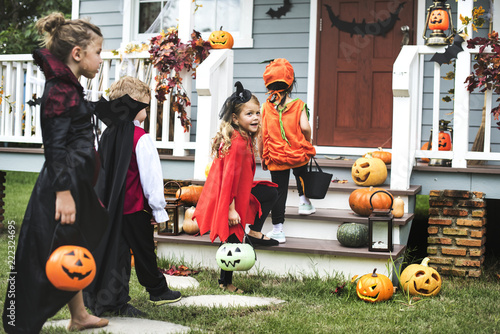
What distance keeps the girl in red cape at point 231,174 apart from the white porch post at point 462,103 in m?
1.94

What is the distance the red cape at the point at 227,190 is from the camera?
4.00 m

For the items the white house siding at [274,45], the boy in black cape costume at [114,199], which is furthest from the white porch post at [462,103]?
the boy in black cape costume at [114,199]

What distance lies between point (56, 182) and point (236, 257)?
4.91ft

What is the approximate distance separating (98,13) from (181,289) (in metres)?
5.48

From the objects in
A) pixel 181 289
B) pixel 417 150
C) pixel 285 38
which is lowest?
pixel 181 289

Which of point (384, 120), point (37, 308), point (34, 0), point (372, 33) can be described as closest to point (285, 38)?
point (372, 33)

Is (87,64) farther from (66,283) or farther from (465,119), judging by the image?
(465,119)

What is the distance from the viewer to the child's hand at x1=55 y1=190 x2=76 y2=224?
268 centimetres

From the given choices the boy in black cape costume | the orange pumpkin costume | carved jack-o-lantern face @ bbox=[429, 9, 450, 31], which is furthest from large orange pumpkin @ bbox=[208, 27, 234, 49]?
the boy in black cape costume

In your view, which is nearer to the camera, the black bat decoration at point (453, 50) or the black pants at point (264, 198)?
the black pants at point (264, 198)

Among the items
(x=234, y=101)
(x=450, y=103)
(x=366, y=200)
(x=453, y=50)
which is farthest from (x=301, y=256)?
(x=450, y=103)

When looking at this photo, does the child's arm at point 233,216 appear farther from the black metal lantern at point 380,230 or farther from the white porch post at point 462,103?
the white porch post at point 462,103

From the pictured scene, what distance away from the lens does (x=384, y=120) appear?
7.10 metres

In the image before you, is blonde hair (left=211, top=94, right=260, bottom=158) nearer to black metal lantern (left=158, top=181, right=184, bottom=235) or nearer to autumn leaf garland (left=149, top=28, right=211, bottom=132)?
black metal lantern (left=158, top=181, right=184, bottom=235)
